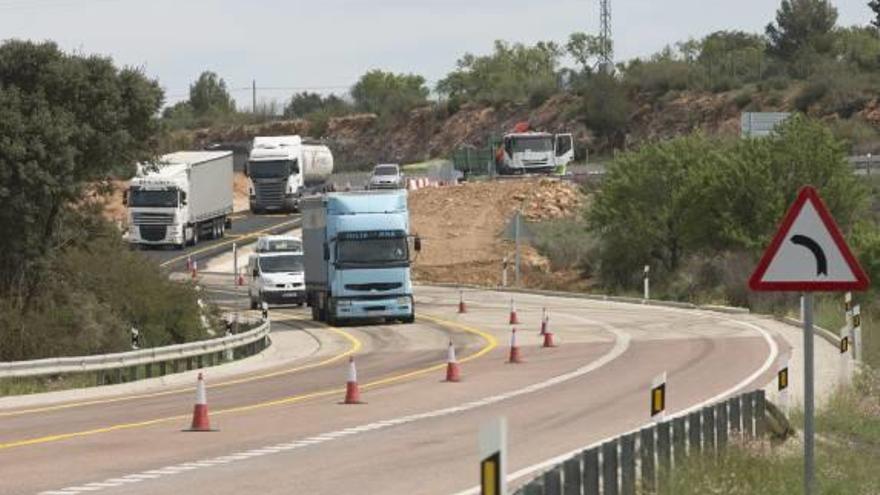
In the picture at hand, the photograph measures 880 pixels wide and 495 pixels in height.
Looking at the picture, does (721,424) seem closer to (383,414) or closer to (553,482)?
(553,482)

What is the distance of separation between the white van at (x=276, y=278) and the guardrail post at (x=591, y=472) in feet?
156

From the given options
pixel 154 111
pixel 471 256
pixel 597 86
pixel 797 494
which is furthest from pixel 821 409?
pixel 597 86

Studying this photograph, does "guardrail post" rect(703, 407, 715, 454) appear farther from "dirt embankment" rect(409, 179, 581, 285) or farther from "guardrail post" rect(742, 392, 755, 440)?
"dirt embankment" rect(409, 179, 581, 285)

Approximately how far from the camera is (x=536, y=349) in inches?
1671

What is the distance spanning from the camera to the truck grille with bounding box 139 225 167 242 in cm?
7869

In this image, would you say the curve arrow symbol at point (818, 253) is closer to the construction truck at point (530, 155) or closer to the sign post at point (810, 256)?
the sign post at point (810, 256)

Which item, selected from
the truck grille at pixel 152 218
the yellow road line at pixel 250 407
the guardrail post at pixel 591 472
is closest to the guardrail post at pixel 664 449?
the guardrail post at pixel 591 472

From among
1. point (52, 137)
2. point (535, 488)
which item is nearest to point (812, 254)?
point (535, 488)

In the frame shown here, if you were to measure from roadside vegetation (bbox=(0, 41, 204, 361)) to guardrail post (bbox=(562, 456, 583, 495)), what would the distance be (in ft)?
97.6

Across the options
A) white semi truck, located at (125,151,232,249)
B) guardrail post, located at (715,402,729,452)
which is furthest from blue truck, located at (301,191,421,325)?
guardrail post, located at (715,402,729,452)

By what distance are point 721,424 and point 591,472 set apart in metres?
4.91

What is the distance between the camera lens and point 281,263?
61656 mm

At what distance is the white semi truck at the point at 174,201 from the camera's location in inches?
3041

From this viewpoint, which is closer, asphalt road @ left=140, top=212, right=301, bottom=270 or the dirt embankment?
the dirt embankment
